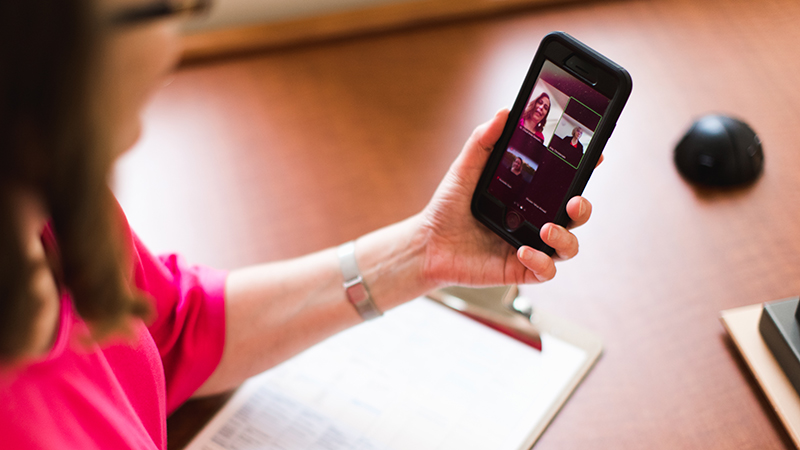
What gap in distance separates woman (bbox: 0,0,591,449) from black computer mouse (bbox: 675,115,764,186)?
0.97 feet

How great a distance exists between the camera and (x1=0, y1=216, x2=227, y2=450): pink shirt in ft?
1.57

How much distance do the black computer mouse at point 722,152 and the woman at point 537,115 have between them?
0.97 ft

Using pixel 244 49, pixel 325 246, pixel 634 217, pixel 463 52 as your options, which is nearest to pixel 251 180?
pixel 325 246

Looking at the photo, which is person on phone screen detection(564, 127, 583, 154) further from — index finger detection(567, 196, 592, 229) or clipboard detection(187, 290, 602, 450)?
clipboard detection(187, 290, 602, 450)

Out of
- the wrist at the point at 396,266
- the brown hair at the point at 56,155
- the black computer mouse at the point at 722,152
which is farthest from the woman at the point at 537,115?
the brown hair at the point at 56,155

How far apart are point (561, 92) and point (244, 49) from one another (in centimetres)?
64

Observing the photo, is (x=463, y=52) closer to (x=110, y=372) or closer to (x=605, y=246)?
(x=605, y=246)

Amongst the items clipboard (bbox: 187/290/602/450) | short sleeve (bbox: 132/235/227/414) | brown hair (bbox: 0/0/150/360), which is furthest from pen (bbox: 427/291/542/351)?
brown hair (bbox: 0/0/150/360)

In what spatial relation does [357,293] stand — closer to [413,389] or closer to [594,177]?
[413,389]

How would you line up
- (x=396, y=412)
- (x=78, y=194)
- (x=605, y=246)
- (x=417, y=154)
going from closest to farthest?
(x=78, y=194) < (x=396, y=412) < (x=605, y=246) < (x=417, y=154)

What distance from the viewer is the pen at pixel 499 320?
708 mm

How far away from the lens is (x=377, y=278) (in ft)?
2.33

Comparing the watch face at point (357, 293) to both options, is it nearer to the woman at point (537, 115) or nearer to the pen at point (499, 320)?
the pen at point (499, 320)

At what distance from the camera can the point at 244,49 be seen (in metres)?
1.08
